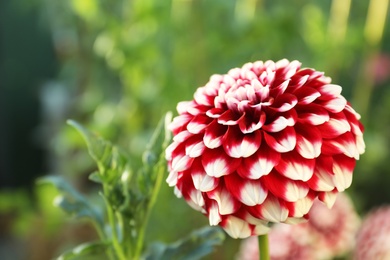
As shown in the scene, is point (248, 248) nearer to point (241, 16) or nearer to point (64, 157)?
point (241, 16)

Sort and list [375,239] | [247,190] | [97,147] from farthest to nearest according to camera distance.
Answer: [375,239] < [97,147] < [247,190]

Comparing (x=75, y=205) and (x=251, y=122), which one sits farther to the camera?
(x=75, y=205)

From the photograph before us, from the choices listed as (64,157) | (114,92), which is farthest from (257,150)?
(64,157)

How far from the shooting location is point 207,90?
518 mm

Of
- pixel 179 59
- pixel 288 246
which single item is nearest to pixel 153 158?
pixel 288 246

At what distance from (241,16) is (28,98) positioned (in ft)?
5.88

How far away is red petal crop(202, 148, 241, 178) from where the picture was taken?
452 mm

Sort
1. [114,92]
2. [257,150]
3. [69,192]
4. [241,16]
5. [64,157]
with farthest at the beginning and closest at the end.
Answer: [64,157]
[114,92]
[241,16]
[69,192]
[257,150]

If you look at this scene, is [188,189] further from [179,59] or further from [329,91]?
[179,59]

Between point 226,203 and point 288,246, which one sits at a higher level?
point 226,203

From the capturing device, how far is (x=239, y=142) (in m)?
0.47

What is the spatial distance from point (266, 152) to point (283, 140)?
1cm

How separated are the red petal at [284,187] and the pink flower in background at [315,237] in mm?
349

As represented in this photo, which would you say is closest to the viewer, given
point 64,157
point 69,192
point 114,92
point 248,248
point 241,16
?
point 69,192
